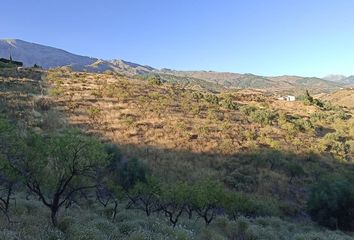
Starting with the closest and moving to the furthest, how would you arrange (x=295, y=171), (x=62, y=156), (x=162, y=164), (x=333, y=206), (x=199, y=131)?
(x=62, y=156)
(x=333, y=206)
(x=162, y=164)
(x=295, y=171)
(x=199, y=131)

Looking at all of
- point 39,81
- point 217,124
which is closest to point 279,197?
point 217,124

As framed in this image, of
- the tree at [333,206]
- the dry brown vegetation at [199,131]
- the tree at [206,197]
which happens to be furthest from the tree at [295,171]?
the tree at [206,197]

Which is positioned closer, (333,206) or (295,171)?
(333,206)

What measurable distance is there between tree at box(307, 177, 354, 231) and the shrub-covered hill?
10cm

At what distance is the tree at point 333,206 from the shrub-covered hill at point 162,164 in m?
0.10

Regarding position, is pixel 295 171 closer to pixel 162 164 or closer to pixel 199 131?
pixel 199 131

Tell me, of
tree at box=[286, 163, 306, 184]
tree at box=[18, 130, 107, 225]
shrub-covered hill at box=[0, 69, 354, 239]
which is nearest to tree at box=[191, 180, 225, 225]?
shrub-covered hill at box=[0, 69, 354, 239]

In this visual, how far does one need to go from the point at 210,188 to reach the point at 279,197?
44.5 ft

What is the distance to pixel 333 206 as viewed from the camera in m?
32.7

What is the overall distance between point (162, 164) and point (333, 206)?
53.1ft

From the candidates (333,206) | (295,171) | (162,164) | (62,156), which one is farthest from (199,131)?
(62,156)

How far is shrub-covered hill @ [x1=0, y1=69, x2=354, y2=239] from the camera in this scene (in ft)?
56.1

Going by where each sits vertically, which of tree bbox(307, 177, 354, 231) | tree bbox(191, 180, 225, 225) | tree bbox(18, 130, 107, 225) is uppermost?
tree bbox(18, 130, 107, 225)

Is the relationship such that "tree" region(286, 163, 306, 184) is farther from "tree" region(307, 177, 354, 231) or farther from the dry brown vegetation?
"tree" region(307, 177, 354, 231)
